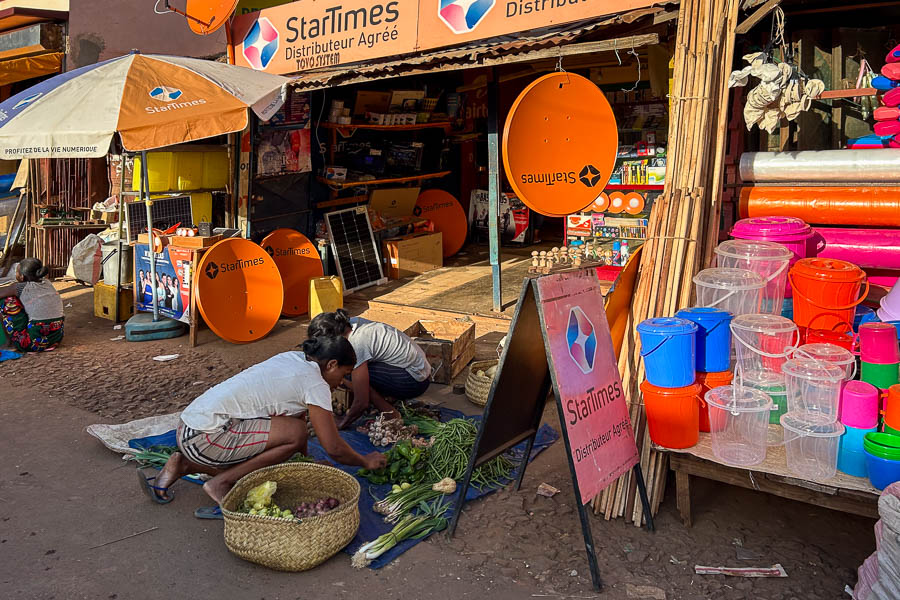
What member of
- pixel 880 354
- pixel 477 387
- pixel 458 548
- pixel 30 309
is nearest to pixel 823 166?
pixel 880 354

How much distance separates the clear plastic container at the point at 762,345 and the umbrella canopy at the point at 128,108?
15.4 ft

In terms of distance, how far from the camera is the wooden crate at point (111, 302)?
913cm

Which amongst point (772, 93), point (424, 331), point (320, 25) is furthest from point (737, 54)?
point (320, 25)

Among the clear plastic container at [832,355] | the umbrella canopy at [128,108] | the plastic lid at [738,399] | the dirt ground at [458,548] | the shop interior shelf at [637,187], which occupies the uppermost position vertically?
the umbrella canopy at [128,108]

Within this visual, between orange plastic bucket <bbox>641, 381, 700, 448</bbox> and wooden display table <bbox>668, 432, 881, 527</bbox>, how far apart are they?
0.06m

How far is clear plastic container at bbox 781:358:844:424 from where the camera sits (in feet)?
12.4

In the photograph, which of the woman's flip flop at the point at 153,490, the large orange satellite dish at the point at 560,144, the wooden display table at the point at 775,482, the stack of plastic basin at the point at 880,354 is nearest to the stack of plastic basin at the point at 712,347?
the wooden display table at the point at 775,482

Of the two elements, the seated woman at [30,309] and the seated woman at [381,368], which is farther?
the seated woman at [30,309]

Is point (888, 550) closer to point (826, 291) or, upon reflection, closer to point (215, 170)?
point (826, 291)

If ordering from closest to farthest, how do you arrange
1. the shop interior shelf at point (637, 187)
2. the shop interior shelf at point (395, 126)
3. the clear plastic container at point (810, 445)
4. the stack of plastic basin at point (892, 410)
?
1. the stack of plastic basin at point (892, 410)
2. the clear plastic container at point (810, 445)
3. the shop interior shelf at point (637, 187)
4. the shop interior shelf at point (395, 126)

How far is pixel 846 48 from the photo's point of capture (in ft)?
22.5

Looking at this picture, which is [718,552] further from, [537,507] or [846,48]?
[846,48]

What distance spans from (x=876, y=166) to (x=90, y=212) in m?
10.8

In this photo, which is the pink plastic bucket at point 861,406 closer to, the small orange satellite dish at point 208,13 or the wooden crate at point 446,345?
the wooden crate at point 446,345
